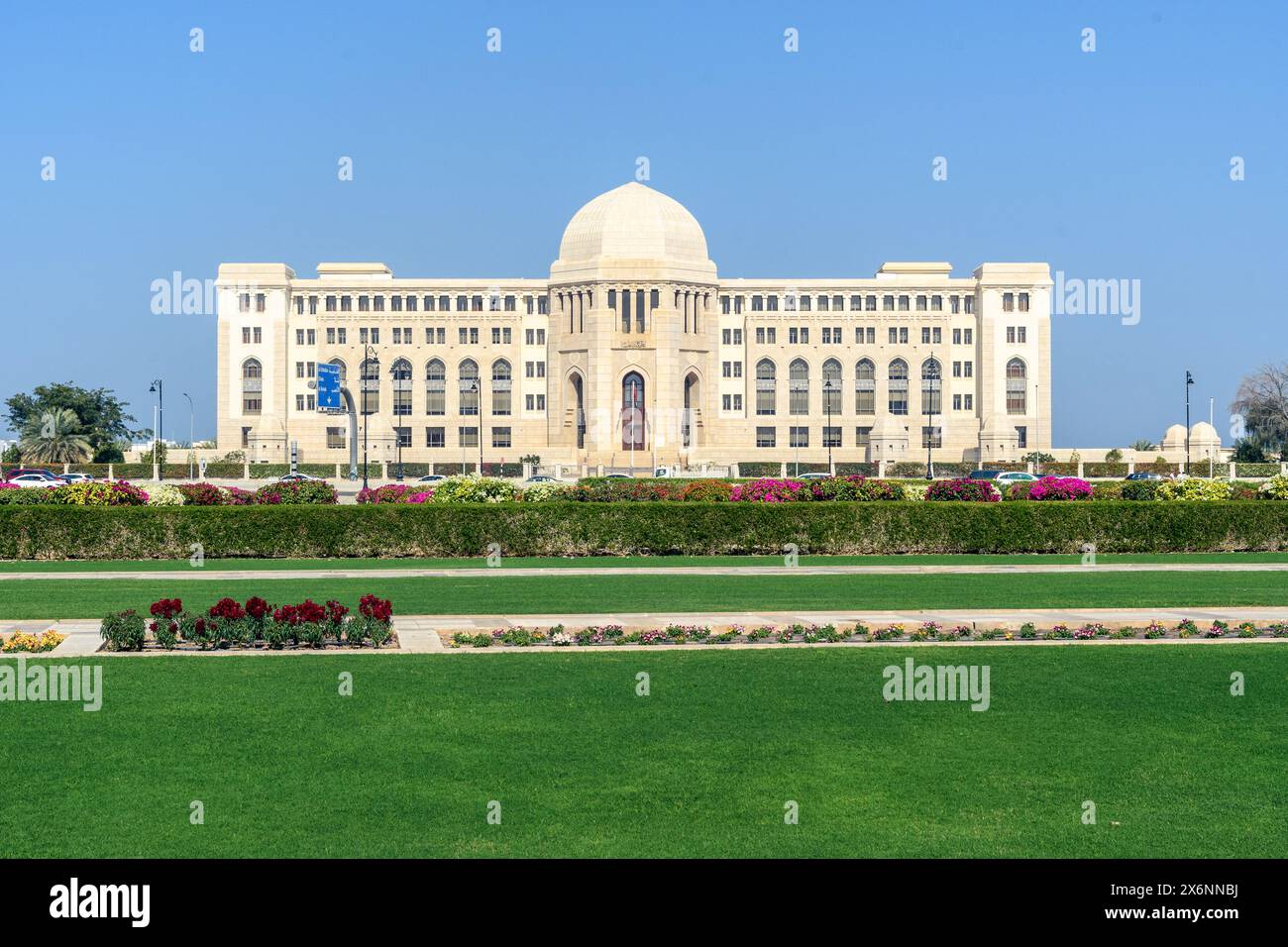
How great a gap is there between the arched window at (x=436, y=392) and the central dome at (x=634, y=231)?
1377 cm

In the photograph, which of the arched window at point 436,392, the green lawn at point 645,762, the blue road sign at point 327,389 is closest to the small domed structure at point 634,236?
the arched window at point 436,392

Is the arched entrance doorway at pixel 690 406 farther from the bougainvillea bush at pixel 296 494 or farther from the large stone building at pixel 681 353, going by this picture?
the bougainvillea bush at pixel 296 494

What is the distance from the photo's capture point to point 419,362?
405 feet

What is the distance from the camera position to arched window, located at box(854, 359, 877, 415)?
408 ft

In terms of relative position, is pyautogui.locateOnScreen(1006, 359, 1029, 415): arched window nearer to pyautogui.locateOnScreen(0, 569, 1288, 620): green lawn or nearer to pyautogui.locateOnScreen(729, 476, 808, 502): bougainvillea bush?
pyautogui.locateOnScreen(729, 476, 808, 502): bougainvillea bush

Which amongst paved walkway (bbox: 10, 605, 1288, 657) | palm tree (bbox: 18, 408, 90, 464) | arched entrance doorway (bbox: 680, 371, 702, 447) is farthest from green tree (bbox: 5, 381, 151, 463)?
paved walkway (bbox: 10, 605, 1288, 657)

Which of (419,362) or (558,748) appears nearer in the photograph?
(558,748)

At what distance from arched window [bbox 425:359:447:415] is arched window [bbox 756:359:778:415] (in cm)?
2625

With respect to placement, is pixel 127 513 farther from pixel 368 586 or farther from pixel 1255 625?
pixel 1255 625

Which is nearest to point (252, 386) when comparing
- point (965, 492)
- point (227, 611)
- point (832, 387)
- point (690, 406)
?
point (690, 406)
